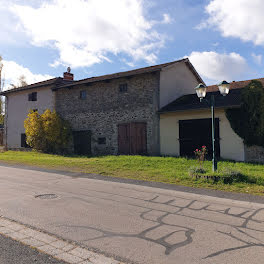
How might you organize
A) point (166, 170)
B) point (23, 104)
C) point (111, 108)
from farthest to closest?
point (23, 104) → point (111, 108) → point (166, 170)

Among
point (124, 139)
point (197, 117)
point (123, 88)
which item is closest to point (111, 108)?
point (123, 88)

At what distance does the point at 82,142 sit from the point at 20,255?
16584mm

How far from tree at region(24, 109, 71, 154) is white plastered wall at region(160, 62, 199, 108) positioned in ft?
27.4

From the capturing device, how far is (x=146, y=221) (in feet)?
15.9

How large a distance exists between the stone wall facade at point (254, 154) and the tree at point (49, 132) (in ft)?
43.3

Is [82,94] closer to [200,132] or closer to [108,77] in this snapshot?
[108,77]

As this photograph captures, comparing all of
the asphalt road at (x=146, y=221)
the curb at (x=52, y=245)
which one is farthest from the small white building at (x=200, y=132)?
the curb at (x=52, y=245)

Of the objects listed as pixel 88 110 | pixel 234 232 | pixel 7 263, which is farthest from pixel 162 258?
pixel 88 110

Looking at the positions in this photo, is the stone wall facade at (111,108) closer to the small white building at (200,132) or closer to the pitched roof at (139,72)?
the pitched roof at (139,72)

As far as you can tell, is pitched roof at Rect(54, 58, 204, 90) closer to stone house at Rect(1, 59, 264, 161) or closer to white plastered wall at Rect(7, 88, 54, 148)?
stone house at Rect(1, 59, 264, 161)

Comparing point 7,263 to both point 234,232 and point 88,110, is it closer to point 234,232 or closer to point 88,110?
point 234,232

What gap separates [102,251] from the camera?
355 centimetres

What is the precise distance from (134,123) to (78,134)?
5549 mm

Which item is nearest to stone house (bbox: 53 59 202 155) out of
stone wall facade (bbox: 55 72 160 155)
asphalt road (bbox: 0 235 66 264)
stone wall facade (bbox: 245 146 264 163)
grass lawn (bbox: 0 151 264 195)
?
stone wall facade (bbox: 55 72 160 155)
